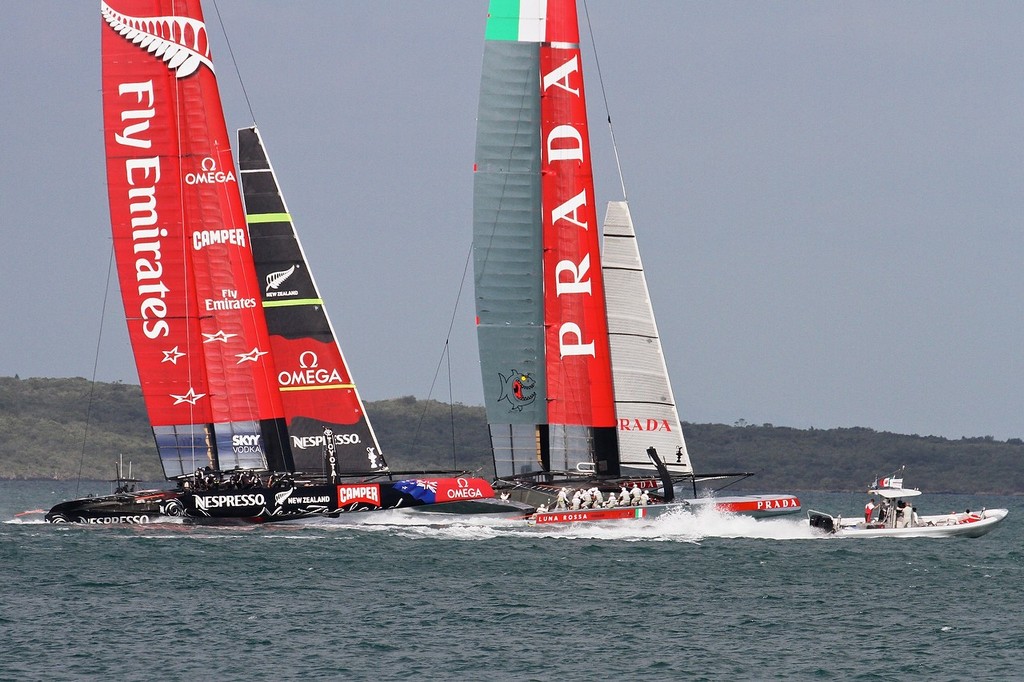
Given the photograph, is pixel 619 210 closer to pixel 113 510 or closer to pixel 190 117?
pixel 190 117

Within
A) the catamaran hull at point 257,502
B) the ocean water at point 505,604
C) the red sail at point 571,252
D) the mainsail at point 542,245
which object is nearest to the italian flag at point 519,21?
the mainsail at point 542,245

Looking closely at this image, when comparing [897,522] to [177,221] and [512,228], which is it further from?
[177,221]

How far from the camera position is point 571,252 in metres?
42.6

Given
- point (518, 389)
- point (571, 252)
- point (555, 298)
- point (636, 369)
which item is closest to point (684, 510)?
point (636, 369)

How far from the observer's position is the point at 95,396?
492 ft

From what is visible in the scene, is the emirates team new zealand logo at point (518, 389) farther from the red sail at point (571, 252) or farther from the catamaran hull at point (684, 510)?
the catamaran hull at point (684, 510)

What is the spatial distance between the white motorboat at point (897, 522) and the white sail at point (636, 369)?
4028mm

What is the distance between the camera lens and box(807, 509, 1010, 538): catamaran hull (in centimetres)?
4031

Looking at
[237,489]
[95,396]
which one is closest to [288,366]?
[237,489]

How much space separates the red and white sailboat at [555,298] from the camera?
42.7 m

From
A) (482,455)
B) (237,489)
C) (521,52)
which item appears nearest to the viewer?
(237,489)

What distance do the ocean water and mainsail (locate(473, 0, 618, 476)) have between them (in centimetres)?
297

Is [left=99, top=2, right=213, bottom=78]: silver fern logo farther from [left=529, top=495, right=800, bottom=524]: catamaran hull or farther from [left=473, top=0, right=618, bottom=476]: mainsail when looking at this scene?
[left=529, top=495, right=800, bottom=524]: catamaran hull

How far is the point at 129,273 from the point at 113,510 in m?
5.54
